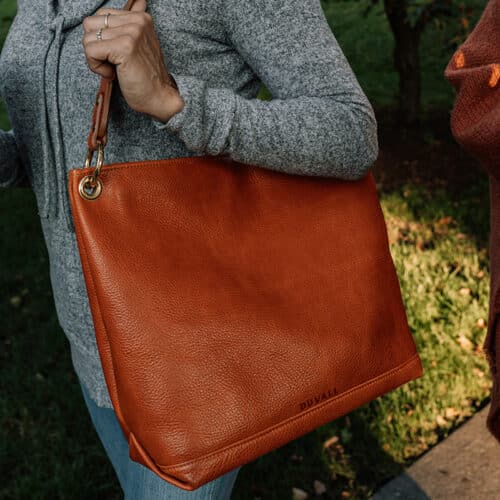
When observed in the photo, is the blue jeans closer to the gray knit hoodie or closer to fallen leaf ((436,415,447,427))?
the gray knit hoodie

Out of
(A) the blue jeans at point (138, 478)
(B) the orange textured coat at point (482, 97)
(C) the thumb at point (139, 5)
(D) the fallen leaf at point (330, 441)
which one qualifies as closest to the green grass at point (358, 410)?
(D) the fallen leaf at point (330, 441)

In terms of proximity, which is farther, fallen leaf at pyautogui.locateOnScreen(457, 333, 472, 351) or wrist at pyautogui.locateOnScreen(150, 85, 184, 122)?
fallen leaf at pyautogui.locateOnScreen(457, 333, 472, 351)

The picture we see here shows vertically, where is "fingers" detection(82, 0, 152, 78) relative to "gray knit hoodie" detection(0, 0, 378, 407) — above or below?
above

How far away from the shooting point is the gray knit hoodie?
4.25 ft

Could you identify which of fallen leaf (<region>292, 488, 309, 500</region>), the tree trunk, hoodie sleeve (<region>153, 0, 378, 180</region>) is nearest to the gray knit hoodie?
hoodie sleeve (<region>153, 0, 378, 180</region>)

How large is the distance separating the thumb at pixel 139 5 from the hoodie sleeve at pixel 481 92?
21.0 inches

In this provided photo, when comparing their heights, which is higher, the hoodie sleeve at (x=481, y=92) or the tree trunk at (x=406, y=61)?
the hoodie sleeve at (x=481, y=92)

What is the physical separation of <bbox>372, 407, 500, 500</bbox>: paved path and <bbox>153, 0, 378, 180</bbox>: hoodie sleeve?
1.86 metres

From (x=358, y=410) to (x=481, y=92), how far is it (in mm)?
2342

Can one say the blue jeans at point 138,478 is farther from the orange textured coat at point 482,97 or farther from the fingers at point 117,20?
the fingers at point 117,20

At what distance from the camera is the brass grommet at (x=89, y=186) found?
121 cm

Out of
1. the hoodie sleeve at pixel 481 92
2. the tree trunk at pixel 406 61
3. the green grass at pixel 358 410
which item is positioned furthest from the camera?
the tree trunk at pixel 406 61

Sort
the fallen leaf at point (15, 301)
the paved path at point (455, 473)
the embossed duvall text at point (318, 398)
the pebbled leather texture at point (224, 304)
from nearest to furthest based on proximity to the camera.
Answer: the pebbled leather texture at point (224, 304), the embossed duvall text at point (318, 398), the paved path at point (455, 473), the fallen leaf at point (15, 301)

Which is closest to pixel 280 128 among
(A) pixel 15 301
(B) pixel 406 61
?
(A) pixel 15 301
